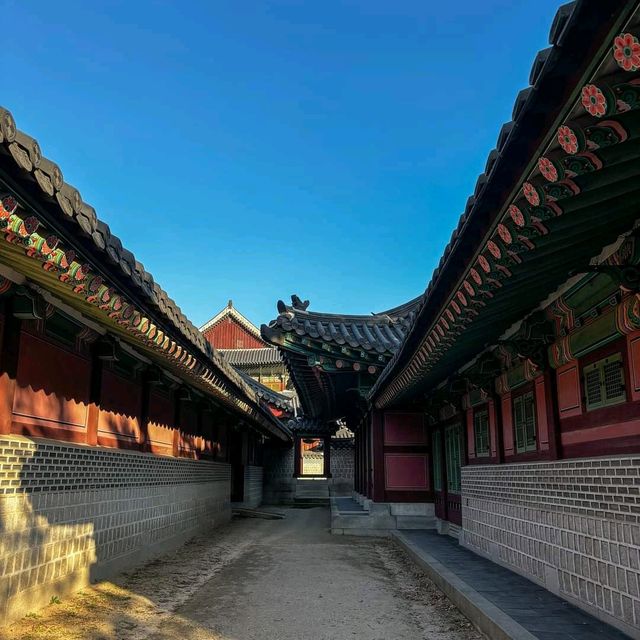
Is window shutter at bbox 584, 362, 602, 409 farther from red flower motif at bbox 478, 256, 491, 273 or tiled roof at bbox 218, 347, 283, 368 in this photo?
tiled roof at bbox 218, 347, 283, 368

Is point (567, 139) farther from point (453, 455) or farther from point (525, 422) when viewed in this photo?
point (453, 455)

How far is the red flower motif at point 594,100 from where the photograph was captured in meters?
2.53

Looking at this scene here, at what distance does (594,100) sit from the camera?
101 inches

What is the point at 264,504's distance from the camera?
29859mm

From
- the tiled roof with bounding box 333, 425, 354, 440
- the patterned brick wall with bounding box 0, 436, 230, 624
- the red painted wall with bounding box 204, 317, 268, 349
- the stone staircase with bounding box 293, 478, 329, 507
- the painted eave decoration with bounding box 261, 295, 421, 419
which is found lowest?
the stone staircase with bounding box 293, 478, 329, 507

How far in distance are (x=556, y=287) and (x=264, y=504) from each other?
2593 cm

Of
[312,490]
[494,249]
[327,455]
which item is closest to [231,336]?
[327,455]

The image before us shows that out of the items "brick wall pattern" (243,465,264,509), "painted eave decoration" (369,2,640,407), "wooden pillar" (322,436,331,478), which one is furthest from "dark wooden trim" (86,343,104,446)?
"wooden pillar" (322,436,331,478)

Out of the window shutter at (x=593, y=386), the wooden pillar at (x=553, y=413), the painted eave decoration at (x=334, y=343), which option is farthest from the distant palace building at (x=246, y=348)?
the window shutter at (x=593, y=386)

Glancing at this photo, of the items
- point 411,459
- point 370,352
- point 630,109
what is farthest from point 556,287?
point 411,459

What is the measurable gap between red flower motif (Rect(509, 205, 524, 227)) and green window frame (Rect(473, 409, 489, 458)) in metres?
6.93

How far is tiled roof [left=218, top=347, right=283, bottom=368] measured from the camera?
46062 mm

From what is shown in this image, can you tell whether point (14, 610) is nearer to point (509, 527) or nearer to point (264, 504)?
point (509, 527)

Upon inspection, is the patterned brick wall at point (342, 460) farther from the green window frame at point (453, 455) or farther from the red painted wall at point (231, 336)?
the green window frame at point (453, 455)
